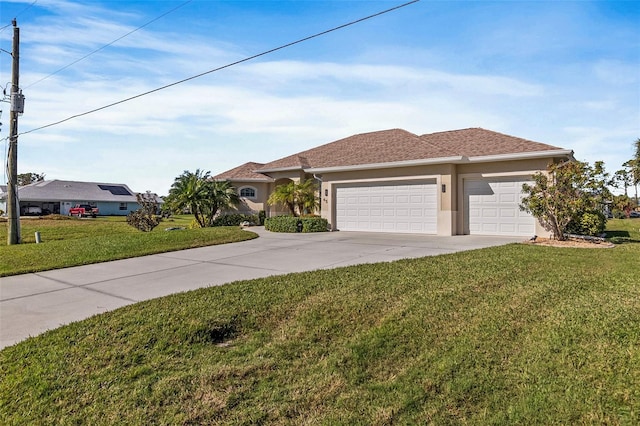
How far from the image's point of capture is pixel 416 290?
606cm

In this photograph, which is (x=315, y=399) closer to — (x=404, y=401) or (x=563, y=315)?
(x=404, y=401)

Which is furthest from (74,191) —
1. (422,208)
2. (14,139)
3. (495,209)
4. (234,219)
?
(495,209)

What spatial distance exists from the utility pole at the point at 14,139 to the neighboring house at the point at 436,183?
468 inches

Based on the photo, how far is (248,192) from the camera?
23.6 meters

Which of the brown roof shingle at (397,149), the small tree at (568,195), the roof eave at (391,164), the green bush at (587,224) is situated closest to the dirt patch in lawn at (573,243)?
the small tree at (568,195)

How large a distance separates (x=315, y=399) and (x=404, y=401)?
29.6 inches

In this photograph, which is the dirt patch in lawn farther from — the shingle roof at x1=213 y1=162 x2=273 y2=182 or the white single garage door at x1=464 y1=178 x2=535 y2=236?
the shingle roof at x1=213 y1=162 x2=273 y2=182

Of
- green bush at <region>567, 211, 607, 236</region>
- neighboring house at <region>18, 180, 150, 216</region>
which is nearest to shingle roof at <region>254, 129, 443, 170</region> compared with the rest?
green bush at <region>567, 211, 607, 236</region>

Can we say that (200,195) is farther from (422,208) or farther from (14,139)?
(422,208)

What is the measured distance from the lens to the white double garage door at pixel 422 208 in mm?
14359

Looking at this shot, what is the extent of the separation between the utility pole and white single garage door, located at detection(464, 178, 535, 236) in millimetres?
17379

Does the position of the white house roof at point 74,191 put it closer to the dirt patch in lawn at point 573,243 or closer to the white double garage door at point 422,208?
the white double garage door at point 422,208

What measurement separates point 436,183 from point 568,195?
4655mm

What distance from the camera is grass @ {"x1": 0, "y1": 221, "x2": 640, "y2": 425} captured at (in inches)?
127
